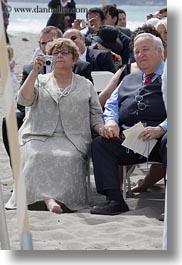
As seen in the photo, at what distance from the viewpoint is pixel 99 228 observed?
16.6 feet

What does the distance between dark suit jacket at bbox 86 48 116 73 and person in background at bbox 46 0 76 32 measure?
1828mm

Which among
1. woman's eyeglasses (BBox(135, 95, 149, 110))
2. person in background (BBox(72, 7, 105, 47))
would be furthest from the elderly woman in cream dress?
person in background (BBox(72, 7, 105, 47))

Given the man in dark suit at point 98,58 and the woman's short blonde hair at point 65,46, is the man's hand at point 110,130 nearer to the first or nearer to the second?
the woman's short blonde hair at point 65,46

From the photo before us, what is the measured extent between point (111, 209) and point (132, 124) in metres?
0.65

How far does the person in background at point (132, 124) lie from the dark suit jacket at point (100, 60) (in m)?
1.46

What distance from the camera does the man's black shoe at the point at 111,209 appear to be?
5.47 metres

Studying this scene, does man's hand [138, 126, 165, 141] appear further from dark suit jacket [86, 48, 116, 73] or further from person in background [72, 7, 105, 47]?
person in background [72, 7, 105, 47]

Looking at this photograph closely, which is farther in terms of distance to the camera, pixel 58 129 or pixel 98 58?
pixel 98 58

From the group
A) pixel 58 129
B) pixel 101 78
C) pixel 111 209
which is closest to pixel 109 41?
pixel 101 78

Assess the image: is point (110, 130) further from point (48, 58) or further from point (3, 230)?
point (3, 230)

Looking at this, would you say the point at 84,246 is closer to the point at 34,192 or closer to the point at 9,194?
the point at 34,192

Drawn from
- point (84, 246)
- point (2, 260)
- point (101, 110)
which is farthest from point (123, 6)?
point (2, 260)

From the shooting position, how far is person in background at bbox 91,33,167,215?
5543 millimetres

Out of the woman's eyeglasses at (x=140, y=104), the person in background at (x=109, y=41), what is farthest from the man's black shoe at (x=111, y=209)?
the person in background at (x=109, y=41)
